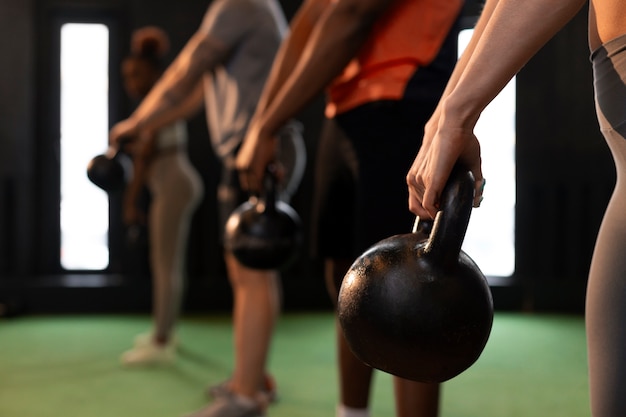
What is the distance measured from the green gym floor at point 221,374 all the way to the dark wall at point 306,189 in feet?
1.66

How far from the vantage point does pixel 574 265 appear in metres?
4.93

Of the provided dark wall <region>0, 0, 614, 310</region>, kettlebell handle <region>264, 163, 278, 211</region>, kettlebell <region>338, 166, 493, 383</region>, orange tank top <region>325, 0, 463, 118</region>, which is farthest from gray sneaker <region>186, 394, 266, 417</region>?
dark wall <region>0, 0, 614, 310</region>

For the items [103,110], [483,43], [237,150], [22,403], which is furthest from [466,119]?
[103,110]

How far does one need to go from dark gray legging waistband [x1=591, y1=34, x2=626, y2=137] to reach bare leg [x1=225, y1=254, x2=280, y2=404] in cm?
144

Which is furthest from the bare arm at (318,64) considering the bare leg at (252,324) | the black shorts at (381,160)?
the bare leg at (252,324)

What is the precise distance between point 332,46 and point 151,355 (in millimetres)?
2200

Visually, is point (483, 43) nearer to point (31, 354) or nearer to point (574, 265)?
point (31, 354)

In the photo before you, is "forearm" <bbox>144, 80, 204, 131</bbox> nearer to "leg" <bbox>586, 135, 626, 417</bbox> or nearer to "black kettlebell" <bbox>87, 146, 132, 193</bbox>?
"black kettlebell" <bbox>87, 146, 132, 193</bbox>

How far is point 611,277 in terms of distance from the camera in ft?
2.45

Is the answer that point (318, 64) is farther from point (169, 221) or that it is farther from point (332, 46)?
point (169, 221)

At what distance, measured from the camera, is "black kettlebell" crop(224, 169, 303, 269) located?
163 cm

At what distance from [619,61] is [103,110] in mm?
4730

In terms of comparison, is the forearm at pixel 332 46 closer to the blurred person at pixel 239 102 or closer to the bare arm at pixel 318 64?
the bare arm at pixel 318 64

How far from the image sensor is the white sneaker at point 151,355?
3139 mm
